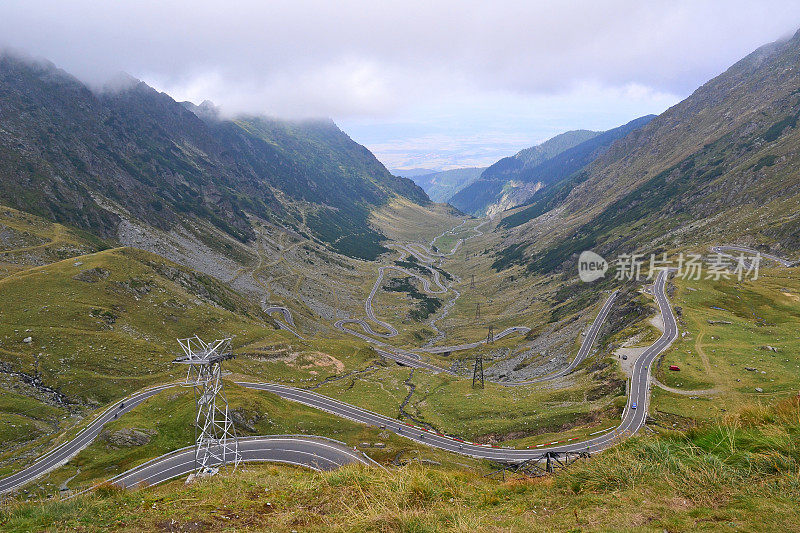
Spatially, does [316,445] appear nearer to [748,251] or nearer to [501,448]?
[501,448]

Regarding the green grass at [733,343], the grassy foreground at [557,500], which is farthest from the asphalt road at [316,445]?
the grassy foreground at [557,500]

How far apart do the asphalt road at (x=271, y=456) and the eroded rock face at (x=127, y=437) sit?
5334 millimetres

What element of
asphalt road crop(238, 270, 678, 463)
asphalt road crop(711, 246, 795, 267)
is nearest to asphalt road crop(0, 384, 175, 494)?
asphalt road crop(238, 270, 678, 463)

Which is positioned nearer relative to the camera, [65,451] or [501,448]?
[65,451]

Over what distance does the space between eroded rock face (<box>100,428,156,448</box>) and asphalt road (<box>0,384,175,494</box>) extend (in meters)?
2.65

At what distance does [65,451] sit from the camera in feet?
173

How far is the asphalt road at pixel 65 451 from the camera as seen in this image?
47.6 m

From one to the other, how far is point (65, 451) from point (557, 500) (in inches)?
2578

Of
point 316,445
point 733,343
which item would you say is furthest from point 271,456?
point 733,343

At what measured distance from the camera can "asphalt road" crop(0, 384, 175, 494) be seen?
47600mm

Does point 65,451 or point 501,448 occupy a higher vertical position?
point 65,451

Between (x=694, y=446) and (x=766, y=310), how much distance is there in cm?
11413

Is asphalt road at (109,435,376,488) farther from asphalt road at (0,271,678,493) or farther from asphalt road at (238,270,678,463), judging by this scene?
asphalt road at (238,270,678,463)

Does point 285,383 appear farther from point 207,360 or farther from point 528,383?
point 528,383
